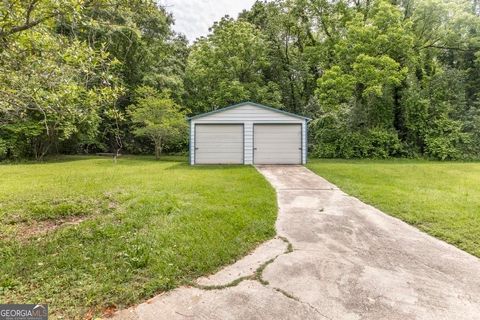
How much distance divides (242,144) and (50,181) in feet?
22.8

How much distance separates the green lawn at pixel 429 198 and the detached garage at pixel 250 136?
10.6 feet

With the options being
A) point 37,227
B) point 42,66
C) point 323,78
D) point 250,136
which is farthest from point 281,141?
point 42,66

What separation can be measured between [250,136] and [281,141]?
4.30 ft

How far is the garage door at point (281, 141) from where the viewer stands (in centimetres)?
1202

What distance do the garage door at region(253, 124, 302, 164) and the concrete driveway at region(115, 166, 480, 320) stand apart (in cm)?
792

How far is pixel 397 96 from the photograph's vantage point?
1608 cm

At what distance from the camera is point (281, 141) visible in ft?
39.5

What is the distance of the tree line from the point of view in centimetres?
1406

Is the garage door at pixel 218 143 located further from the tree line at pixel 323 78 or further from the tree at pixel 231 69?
the tree at pixel 231 69

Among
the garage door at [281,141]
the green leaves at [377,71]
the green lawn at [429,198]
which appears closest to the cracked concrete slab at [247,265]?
the green lawn at [429,198]

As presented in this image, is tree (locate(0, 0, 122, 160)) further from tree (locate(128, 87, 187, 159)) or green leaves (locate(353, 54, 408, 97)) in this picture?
green leaves (locate(353, 54, 408, 97))

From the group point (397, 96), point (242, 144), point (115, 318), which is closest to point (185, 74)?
point (242, 144)

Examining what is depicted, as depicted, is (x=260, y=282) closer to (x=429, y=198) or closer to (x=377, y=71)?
(x=429, y=198)

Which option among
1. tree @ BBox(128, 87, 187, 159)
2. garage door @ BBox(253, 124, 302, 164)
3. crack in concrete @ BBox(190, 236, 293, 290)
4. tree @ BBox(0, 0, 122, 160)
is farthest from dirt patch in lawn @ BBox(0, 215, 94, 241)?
tree @ BBox(128, 87, 187, 159)
